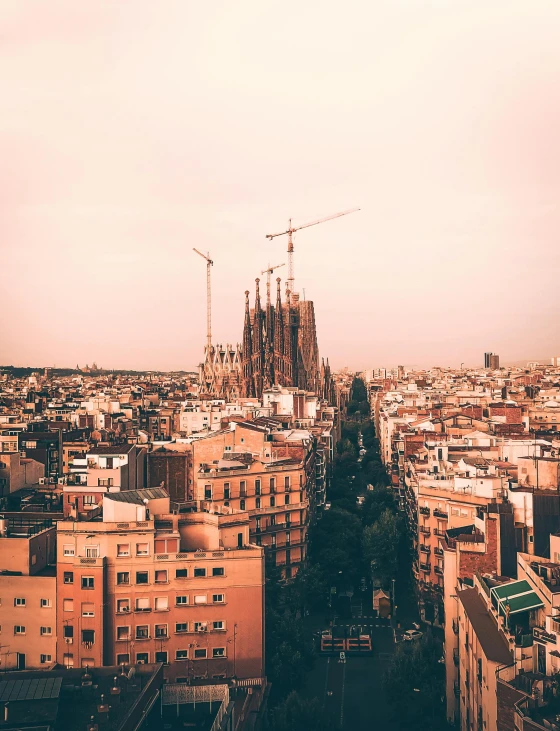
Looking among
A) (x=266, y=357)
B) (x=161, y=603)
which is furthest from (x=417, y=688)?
(x=266, y=357)

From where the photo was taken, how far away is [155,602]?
69.5 ft

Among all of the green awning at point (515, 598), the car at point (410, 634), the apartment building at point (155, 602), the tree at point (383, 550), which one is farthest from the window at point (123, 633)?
the tree at point (383, 550)

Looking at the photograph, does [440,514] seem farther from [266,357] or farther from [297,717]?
[266,357]

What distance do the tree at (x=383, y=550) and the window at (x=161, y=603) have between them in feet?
41.7

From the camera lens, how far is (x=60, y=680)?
1722 centimetres

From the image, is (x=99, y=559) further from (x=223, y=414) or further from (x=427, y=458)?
(x=223, y=414)

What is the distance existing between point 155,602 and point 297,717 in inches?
166

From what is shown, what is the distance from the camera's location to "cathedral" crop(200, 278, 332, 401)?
79.2 meters

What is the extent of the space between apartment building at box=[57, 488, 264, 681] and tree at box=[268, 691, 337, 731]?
1554 mm

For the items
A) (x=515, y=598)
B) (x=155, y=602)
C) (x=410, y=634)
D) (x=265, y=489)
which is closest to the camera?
(x=515, y=598)

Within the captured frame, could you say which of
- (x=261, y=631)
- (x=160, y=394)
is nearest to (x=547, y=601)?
(x=261, y=631)

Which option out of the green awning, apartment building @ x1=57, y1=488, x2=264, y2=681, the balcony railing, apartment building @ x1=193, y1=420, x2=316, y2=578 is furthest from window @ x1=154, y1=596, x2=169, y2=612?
the balcony railing

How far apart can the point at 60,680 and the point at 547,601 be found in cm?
927

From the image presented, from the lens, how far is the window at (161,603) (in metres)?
21.2
